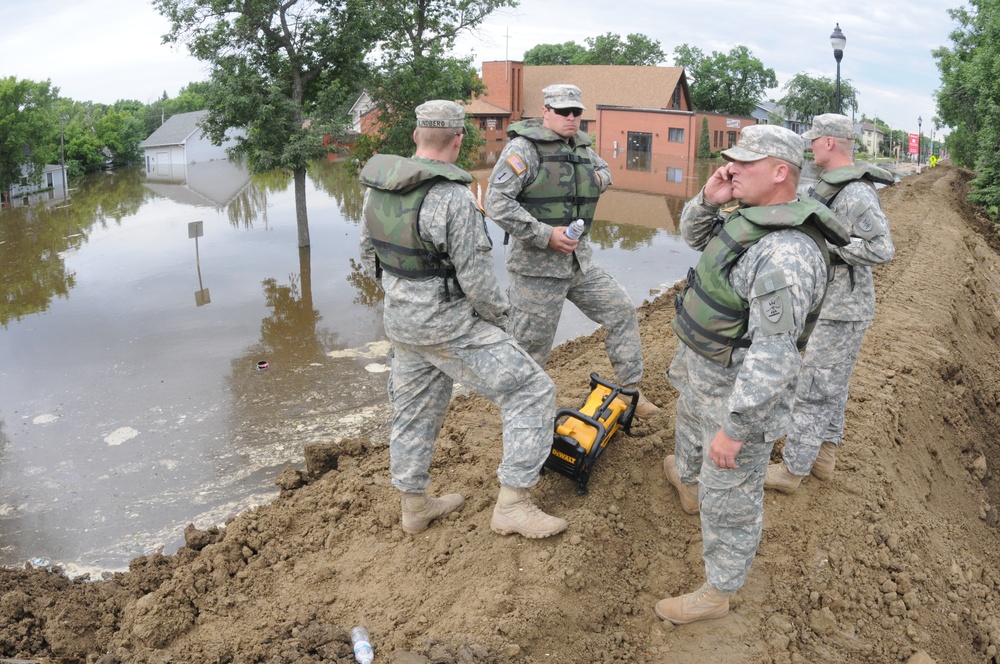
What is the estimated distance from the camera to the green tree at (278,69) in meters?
15.8

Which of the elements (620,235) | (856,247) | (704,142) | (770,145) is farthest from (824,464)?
(704,142)

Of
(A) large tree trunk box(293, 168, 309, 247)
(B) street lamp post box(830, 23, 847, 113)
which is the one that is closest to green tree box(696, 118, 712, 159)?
(B) street lamp post box(830, 23, 847, 113)

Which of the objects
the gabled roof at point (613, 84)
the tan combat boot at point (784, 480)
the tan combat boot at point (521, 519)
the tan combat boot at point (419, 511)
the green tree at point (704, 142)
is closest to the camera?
the tan combat boot at point (521, 519)

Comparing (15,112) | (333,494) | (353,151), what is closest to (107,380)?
(333,494)

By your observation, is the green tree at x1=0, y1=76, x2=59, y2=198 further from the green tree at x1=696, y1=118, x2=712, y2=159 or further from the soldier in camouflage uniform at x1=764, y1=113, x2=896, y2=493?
the green tree at x1=696, y1=118, x2=712, y2=159

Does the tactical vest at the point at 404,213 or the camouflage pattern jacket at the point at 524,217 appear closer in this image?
the tactical vest at the point at 404,213

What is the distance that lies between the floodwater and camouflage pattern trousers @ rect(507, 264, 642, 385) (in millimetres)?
2917

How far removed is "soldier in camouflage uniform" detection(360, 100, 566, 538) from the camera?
3857mm

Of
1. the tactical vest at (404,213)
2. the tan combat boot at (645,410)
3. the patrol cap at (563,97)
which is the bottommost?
the tan combat boot at (645,410)

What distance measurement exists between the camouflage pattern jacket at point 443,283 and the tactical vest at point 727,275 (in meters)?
1.04

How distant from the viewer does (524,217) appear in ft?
16.0

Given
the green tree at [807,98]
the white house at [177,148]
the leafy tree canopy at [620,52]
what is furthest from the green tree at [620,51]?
the white house at [177,148]

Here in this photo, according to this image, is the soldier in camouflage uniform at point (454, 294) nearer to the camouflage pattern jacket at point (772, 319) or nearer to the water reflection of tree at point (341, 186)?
the camouflage pattern jacket at point (772, 319)

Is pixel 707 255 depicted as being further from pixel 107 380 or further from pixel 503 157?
pixel 107 380
